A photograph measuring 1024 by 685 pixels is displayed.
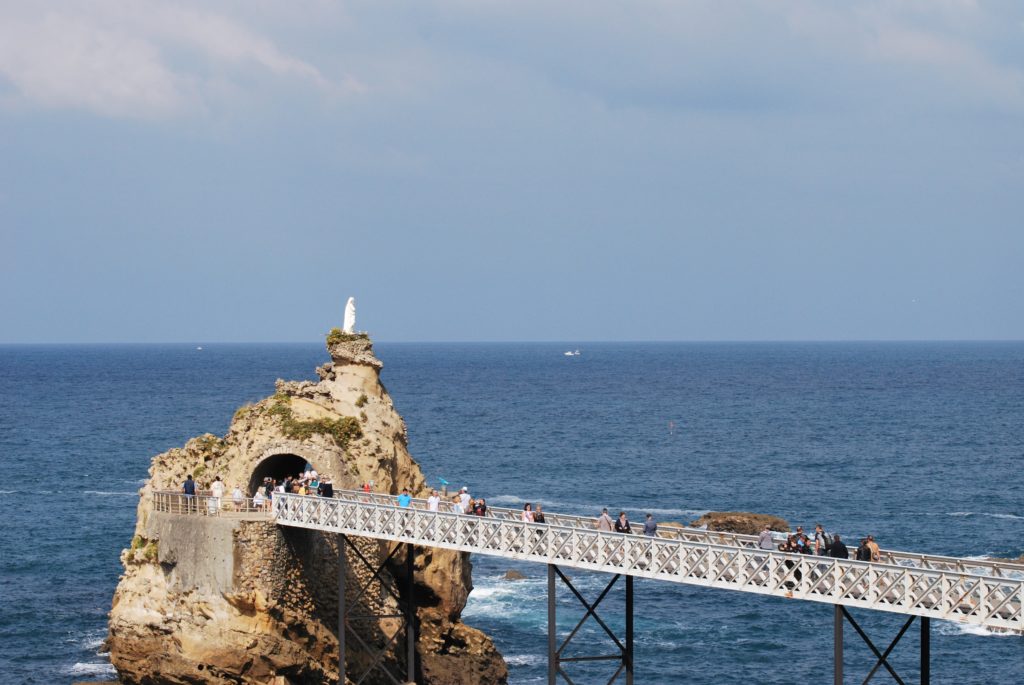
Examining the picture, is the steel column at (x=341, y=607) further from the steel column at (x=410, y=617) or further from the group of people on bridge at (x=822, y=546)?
the group of people on bridge at (x=822, y=546)

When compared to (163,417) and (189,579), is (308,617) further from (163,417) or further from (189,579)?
(163,417)

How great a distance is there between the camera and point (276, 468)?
5172 centimetres

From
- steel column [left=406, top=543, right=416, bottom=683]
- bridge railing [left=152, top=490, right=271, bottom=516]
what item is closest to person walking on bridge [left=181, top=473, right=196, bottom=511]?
bridge railing [left=152, top=490, right=271, bottom=516]

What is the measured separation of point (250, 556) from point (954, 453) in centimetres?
7498

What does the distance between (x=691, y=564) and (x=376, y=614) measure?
45.8 ft

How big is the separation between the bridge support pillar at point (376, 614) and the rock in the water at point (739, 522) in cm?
2696

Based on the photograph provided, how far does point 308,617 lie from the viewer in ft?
143

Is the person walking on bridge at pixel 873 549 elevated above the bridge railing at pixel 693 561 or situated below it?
above

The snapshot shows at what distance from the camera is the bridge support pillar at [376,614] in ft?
140

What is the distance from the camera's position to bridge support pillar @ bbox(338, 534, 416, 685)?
4272 cm

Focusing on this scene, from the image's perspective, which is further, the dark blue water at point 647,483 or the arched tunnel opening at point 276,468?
the dark blue water at point 647,483

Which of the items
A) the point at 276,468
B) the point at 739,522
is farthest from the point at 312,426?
the point at 739,522

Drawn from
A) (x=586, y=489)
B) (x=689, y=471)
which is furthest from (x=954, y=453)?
(x=586, y=489)

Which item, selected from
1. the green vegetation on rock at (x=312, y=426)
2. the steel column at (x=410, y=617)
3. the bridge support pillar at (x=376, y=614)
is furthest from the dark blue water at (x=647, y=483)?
the green vegetation on rock at (x=312, y=426)
